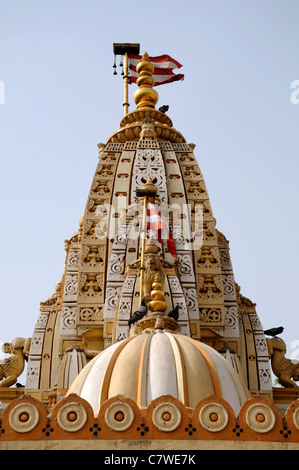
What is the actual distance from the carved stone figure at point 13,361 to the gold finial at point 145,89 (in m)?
9.78

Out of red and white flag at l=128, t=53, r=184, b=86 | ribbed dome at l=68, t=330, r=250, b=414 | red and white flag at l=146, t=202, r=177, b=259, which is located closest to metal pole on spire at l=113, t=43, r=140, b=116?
red and white flag at l=128, t=53, r=184, b=86

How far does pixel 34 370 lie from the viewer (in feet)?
72.7

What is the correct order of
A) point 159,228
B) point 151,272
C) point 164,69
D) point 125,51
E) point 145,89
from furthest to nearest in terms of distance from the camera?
point 125,51 → point 164,69 → point 145,89 → point 159,228 → point 151,272

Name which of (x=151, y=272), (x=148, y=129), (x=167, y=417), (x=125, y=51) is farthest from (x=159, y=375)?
(x=125, y=51)

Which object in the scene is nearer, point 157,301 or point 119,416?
point 119,416

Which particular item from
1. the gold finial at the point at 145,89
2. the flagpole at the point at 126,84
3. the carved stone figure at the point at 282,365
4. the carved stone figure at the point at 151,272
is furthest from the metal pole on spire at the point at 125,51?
the carved stone figure at the point at 151,272

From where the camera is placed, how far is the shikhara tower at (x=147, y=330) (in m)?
11.7

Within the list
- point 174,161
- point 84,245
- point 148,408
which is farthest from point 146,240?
point 148,408

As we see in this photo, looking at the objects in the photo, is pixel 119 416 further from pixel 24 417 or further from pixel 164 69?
pixel 164 69

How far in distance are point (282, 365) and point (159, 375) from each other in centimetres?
1032

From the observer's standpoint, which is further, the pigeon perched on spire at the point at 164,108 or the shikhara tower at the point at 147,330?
the pigeon perched on spire at the point at 164,108

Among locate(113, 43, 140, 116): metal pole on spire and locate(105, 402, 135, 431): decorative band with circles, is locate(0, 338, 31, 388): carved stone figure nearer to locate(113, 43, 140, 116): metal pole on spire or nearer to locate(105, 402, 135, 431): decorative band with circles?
locate(105, 402, 135, 431): decorative band with circles

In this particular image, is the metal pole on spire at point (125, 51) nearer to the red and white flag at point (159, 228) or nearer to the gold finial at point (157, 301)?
the red and white flag at point (159, 228)

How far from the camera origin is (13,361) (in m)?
23.1
